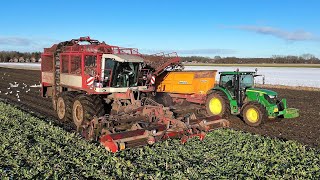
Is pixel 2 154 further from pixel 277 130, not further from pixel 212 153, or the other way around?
pixel 277 130

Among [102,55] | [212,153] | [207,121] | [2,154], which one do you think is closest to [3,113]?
[102,55]

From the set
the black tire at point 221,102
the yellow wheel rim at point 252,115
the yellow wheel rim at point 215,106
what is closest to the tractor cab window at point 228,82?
the black tire at point 221,102

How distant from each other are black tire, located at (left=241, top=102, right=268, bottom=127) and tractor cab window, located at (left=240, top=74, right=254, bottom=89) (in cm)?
96

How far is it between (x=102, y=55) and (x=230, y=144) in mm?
4927

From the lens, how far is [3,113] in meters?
11.0

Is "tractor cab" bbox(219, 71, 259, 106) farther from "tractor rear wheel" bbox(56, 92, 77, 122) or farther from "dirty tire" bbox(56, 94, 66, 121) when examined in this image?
"dirty tire" bbox(56, 94, 66, 121)

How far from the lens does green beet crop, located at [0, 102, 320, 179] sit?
5.57 meters

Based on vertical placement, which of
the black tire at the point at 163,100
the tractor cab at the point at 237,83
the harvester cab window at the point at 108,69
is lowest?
the black tire at the point at 163,100

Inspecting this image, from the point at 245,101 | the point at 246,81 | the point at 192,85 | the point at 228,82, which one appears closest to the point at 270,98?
the point at 245,101

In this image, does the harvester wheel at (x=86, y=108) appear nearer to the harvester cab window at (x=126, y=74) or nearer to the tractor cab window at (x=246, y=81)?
the harvester cab window at (x=126, y=74)

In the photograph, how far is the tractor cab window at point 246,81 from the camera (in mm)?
11305

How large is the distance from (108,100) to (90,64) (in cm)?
134

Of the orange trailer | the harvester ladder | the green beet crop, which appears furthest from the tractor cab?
the harvester ladder

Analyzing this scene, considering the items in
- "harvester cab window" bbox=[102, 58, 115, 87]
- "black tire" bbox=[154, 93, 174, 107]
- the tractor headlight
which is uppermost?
"harvester cab window" bbox=[102, 58, 115, 87]
